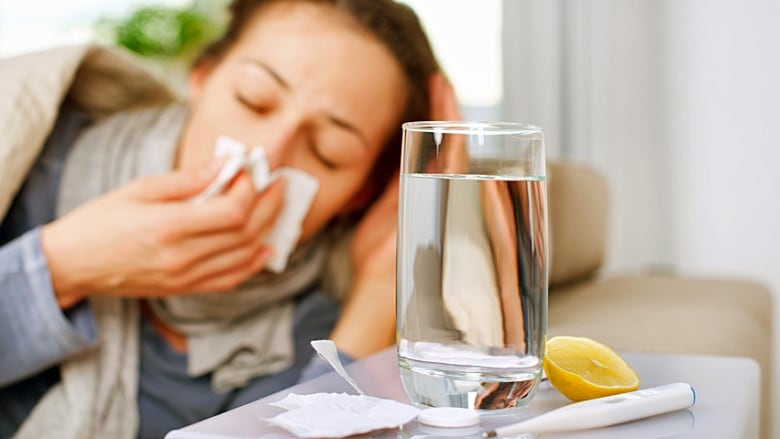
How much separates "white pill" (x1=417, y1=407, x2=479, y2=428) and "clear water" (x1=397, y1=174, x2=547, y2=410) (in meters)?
0.02

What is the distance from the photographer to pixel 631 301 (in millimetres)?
1405

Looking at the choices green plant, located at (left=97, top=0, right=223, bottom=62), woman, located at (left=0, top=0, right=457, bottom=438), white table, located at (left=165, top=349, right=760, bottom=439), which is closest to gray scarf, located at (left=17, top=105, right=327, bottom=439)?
woman, located at (left=0, top=0, right=457, bottom=438)

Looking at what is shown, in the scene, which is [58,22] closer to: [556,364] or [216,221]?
[216,221]

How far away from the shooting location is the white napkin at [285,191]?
1.23 meters

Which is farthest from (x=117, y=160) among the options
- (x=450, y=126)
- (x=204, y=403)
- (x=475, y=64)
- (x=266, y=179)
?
(x=475, y=64)

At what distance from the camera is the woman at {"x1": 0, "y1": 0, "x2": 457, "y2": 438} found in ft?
3.65


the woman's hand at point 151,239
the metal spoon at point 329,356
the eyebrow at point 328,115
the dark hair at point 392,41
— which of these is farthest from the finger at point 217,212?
the metal spoon at point 329,356

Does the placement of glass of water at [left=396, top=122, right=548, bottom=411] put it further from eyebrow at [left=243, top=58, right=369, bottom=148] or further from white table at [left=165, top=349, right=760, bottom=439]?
eyebrow at [left=243, top=58, right=369, bottom=148]

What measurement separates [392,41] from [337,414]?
1.03 meters

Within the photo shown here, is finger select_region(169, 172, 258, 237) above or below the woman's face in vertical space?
below

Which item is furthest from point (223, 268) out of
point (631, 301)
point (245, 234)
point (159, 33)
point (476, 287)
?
point (159, 33)

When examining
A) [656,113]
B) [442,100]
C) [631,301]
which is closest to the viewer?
[631,301]

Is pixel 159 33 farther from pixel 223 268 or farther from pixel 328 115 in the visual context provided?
pixel 223 268

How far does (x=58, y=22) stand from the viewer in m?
3.40
